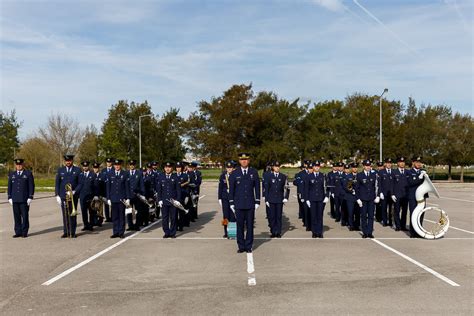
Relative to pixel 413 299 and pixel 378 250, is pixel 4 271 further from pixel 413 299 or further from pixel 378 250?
pixel 378 250

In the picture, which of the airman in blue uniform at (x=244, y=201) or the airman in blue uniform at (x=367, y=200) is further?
the airman in blue uniform at (x=367, y=200)

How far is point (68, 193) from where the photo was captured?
37.5ft

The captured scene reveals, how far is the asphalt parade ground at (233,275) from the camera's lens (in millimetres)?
5738

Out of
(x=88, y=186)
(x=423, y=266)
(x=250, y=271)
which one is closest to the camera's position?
(x=250, y=271)

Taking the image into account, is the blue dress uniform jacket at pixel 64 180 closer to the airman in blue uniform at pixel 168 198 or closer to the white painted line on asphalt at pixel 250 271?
the airman in blue uniform at pixel 168 198

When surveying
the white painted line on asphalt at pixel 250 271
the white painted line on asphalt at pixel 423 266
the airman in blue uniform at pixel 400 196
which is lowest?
the white painted line on asphalt at pixel 423 266

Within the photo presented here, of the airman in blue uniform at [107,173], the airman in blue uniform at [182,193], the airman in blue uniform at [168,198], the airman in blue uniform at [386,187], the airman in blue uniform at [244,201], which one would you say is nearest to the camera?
the airman in blue uniform at [244,201]

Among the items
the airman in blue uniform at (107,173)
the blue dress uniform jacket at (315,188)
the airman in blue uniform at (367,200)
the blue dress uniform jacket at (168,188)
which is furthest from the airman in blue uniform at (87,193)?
the airman in blue uniform at (367,200)

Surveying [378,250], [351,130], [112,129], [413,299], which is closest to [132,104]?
[112,129]

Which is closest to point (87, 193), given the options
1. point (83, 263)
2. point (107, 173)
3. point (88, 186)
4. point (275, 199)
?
point (88, 186)

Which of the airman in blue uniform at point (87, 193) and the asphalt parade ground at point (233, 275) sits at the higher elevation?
the airman in blue uniform at point (87, 193)

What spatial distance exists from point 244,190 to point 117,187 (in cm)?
353

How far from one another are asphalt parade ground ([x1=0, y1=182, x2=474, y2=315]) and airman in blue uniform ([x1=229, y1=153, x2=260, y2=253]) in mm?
369

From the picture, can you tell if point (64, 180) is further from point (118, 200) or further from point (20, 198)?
point (118, 200)
